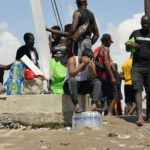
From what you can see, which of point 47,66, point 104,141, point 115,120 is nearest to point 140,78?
point 115,120

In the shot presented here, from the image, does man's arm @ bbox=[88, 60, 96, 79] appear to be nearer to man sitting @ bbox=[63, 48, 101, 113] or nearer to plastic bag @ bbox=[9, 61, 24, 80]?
man sitting @ bbox=[63, 48, 101, 113]

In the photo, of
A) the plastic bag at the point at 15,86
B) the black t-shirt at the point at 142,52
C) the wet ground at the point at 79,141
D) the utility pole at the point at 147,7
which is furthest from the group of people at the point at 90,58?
the utility pole at the point at 147,7

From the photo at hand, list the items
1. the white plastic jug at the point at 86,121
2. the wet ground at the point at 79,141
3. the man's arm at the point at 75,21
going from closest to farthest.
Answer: the wet ground at the point at 79,141 → the white plastic jug at the point at 86,121 → the man's arm at the point at 75,21

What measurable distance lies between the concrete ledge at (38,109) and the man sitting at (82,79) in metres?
0.24

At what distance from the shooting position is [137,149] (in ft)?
10.8

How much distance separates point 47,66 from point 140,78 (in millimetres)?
1724

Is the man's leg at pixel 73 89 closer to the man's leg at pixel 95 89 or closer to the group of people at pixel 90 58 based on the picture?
the group of people at pixel 90 58

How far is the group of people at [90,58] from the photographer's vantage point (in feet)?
16.5

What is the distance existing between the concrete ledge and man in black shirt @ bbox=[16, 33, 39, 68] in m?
0.95

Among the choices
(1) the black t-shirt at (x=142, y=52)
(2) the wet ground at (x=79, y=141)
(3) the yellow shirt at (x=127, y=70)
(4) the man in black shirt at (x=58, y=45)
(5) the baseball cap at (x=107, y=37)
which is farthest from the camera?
(3) the yellow shirt at (x=127, y=70)

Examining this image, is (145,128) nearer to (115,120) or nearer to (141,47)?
(115,120)

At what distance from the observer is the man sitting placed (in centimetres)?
493

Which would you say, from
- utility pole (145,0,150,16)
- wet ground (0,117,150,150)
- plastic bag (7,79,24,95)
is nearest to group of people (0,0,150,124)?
plastic bag (7,79,24,95)

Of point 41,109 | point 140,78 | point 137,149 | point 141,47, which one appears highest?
point 141,47
